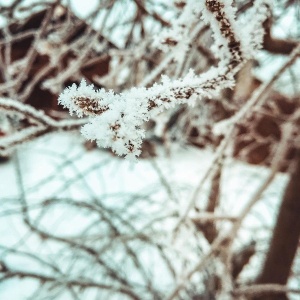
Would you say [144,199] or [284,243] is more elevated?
[144,199]

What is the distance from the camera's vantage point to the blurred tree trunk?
312 cm

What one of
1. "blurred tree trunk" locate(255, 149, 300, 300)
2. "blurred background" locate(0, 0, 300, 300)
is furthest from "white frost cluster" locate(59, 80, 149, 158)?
"blurred tree trunk" locate(255, 149, 300, 300)

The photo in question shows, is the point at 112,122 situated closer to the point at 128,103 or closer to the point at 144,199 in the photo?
the point at 128,103

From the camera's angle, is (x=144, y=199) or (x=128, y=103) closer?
(x=128, y=103)

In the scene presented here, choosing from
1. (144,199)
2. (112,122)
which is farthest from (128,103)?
(144,199)

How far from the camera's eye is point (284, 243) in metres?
3.12

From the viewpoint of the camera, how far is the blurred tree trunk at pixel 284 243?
10.2ft

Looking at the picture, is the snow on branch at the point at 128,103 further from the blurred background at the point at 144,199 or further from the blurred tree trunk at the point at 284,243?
the blurred tree trunk at the point at 284,243

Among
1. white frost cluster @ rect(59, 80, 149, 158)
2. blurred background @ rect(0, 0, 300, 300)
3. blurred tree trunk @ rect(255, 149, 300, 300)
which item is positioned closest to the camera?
white frost cluster @ rect(59, 80, 149, 158)

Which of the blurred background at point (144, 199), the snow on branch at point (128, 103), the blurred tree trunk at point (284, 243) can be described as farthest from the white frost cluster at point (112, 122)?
the blurred tree trunk at point (284, 243)

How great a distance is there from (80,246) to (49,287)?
39 centimetres

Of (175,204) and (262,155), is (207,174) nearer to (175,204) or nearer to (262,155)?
(175,204)

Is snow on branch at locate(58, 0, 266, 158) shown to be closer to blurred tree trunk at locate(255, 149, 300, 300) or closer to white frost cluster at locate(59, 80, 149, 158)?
white frost cluster at locate(59, 80, 149, 158)

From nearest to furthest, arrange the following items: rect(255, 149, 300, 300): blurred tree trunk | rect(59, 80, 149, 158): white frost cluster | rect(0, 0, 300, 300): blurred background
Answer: rect(59, 80, 149, 158): white frost cluster < rect(0, 0, 300, 300): blurred background < rect(255, 149, 300, 300): blurred tree trunk
